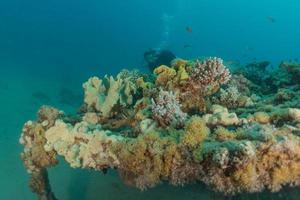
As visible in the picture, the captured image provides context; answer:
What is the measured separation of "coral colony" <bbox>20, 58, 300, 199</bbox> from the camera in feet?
19.3

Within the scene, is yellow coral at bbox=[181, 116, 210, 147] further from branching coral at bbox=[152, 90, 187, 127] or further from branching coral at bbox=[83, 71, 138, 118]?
branching coral at bbox=[83, 71, 138, 118]

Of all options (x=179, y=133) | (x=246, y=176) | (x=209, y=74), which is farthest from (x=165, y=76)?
(x=246, y=176)

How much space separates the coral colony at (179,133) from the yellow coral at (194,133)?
0.02 metres

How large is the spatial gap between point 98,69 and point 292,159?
119 feet

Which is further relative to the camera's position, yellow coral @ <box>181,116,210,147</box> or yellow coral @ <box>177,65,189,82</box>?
yellow coral @ <box>177,65,189,82</box>

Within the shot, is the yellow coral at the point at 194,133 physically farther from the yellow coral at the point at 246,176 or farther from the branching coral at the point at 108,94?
the branching coral at the point at 108,94

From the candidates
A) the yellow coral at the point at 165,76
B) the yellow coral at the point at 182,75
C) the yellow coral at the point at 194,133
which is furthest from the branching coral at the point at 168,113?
the yellow coral at the point at 165,76

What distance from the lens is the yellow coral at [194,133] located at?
6281 mm

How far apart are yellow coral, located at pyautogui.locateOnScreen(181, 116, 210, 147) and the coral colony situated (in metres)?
0.02

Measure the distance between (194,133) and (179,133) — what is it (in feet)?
1.03

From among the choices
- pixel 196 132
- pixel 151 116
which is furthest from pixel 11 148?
pixel 196 132

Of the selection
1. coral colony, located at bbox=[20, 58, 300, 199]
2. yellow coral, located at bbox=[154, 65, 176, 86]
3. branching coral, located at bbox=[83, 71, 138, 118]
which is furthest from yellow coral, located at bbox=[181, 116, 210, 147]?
branching coral, located at bbox=[83, 71, 138, 118]

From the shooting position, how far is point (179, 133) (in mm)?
6590

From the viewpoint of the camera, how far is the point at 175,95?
7602 mm
